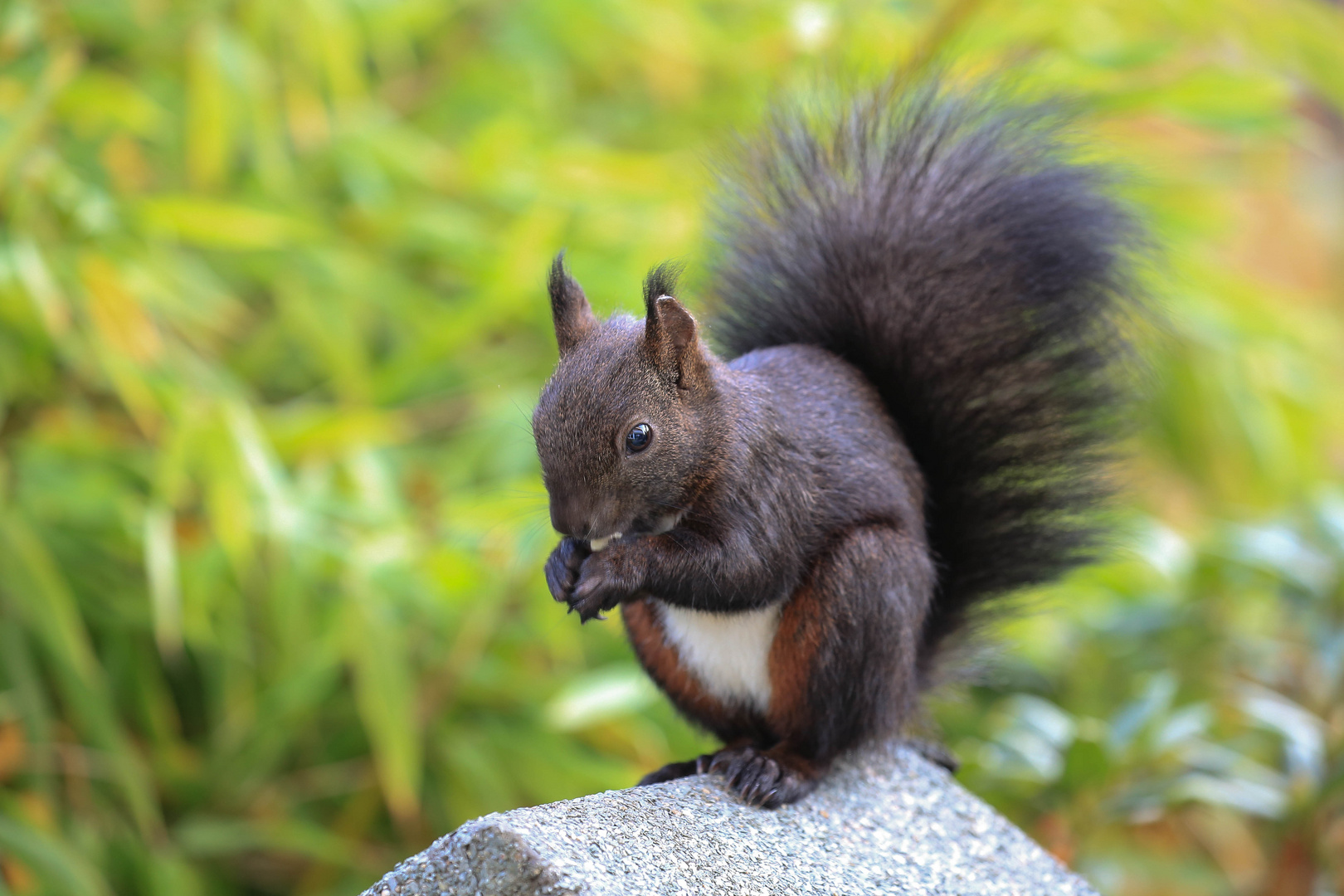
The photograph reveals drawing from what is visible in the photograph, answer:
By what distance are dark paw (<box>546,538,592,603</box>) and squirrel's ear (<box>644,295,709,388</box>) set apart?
0.46 feet

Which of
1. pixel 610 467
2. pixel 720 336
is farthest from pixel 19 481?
pixel 610 467

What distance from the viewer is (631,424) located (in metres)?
0.90

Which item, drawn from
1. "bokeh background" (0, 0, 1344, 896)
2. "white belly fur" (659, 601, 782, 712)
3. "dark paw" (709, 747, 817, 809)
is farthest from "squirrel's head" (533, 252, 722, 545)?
"bokeh background" (0, 0, 1344, 896)

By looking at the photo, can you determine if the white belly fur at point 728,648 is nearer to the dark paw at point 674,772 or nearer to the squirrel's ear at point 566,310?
the dark paw at point 674,772

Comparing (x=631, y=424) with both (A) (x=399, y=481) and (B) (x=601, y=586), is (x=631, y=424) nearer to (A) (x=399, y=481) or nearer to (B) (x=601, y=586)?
(B) (x=601, y=586)

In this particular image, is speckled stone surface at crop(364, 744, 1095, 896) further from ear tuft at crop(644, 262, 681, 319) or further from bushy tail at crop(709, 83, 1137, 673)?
ear tuft at crop(644, 262, 681, 319)

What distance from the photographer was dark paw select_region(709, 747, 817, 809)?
101 cm

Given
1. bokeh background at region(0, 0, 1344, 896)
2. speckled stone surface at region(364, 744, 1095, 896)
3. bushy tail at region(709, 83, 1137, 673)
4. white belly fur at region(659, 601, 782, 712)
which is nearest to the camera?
speckled stone surface at region(364, 744, 1095, 896)

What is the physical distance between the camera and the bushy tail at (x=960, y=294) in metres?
1.14

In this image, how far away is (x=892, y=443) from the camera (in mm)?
1074

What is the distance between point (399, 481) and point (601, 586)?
1.20 meters

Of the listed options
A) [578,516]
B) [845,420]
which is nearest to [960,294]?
[845,420]

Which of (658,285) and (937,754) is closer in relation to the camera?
(658,285)

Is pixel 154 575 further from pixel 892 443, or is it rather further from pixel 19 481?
pixel 892 443
